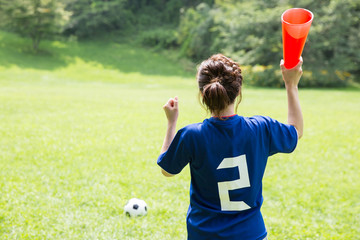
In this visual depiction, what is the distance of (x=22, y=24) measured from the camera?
25594 millimetres

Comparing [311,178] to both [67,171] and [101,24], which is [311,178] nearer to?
[67,171]

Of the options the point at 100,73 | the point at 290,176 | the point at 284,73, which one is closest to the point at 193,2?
the point at 100,73

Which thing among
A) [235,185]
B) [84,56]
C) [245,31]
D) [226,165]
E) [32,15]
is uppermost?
[226,165]

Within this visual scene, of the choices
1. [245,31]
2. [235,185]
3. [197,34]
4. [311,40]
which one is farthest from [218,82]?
[197,34]

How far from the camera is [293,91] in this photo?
174cm

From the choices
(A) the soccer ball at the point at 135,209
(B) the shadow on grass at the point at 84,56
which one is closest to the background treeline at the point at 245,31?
(B) the shadow on grass at the point at 84,56

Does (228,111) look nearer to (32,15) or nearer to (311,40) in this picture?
(311,40)

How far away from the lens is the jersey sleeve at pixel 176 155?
169 cm

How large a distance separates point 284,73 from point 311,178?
4145mm

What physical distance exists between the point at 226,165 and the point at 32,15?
27.4 meters

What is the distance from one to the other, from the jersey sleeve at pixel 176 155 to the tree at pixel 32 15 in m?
26.3

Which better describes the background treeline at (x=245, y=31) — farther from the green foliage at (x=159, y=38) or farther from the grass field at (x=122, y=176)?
the grass field at (x=122, y=176)

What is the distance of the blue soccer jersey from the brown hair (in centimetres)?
10

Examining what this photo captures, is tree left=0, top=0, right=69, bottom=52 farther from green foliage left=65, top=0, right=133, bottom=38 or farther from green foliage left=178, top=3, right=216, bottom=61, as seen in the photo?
green foliage left=178, top=3, right=216, bottom=61
